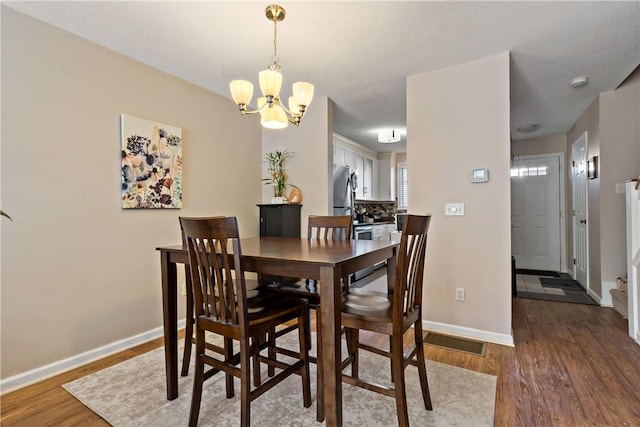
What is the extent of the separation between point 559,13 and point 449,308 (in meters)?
2.35

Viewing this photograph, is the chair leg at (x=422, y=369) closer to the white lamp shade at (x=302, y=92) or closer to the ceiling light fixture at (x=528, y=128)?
the white lamp shade at (x=302, y=92)

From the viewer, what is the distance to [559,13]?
2.07 metres

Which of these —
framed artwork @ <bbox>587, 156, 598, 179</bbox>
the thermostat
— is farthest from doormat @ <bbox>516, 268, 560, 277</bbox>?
the thermostat

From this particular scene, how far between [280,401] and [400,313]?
0.94 m

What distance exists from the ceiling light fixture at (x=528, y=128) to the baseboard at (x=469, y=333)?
3497 millimetres

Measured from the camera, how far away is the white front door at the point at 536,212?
536 centimetres

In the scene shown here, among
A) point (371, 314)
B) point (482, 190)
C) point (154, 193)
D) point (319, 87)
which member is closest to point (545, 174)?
point (482, 190)

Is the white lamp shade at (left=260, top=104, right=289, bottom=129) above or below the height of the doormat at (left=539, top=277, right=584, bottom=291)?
above

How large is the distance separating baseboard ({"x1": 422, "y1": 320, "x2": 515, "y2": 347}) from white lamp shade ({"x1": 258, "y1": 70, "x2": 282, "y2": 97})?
7.97 feet

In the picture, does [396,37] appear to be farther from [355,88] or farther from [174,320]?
[174,320]

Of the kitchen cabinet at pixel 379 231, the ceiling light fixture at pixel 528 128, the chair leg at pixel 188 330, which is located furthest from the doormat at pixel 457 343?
the ceiling light fixture at pixel 528 128

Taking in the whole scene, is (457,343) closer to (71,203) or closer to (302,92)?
(302,92)

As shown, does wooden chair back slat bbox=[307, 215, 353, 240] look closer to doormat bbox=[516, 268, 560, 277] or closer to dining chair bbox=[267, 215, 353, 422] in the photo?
dining chair bbox=[267, 215, 353, 422]

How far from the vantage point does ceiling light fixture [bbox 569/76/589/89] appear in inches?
121
